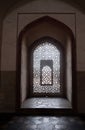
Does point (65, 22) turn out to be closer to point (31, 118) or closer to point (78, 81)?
point (78, 81)

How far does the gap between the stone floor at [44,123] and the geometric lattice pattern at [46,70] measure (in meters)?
2.53

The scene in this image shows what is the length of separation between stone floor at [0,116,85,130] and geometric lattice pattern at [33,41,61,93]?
8.28 ft

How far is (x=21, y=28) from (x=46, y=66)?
2.44 metres

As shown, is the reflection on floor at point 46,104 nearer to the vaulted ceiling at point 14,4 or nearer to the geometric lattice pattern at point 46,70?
the geometric lattice pattern at point 46,70

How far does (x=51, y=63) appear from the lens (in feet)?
22.7

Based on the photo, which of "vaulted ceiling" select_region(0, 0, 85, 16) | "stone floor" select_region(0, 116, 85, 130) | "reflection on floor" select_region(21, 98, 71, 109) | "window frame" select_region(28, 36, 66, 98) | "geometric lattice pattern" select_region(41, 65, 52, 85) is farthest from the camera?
"geometric lattice pattern" select_region(41, 65, 52, 85)

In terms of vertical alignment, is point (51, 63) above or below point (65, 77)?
above

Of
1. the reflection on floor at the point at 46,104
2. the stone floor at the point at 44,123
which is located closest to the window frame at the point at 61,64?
the reflection on floor at the point at 46,104

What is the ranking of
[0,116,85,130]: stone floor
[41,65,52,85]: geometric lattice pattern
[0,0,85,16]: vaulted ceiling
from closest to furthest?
[0,116,85,130]: stone floor
[0,0,85,16]: vaulted ceiling
[41,65,52,85]: geometric lattice pattern

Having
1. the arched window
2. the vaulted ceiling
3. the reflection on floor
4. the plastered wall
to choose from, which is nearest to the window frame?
the arched window

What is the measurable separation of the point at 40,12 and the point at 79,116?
2824mm

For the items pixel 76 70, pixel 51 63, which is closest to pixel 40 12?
pixel 76 70

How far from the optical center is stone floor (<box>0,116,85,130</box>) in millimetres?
3492

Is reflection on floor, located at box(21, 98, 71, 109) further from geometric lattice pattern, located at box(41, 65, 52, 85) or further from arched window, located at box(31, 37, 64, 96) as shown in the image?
geometric lattice pattern, located at box(41, 65, 52, 85)
